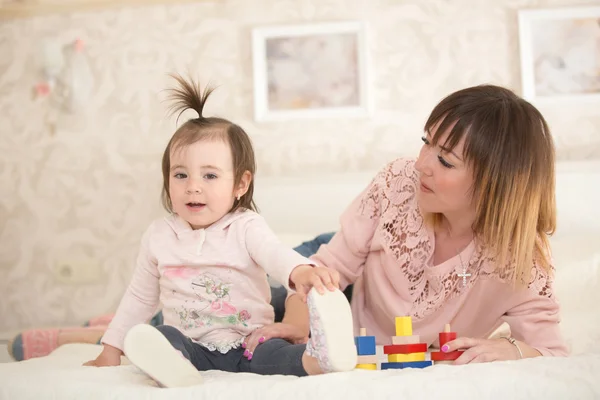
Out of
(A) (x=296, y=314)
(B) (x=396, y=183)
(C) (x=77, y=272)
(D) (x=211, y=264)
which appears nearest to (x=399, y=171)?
(B) (x=396, y=183)

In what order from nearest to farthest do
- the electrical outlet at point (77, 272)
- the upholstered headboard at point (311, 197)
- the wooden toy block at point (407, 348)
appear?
the wooden toy block at point (407, 348)
the upholstered headboard at point (311, 197)
the electrical outlet at point (77, 272)

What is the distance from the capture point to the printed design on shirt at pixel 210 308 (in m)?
1.54

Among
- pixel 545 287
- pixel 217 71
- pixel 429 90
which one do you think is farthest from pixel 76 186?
pixel 545 287

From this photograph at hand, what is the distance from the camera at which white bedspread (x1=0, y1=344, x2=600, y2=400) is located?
1.09 m

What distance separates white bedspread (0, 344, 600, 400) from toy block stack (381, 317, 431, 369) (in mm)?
125

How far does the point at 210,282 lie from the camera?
1558 mm

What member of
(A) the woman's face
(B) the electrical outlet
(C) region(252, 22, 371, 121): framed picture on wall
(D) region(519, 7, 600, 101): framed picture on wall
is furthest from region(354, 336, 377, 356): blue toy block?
(B) the electrical outlet

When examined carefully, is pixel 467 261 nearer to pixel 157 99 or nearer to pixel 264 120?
pixel 264 120

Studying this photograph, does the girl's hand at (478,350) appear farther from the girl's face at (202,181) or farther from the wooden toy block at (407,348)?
the girl's face at (202,181)

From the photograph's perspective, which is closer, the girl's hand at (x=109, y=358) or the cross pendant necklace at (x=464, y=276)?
the girl's hand at (x=109, y=358)

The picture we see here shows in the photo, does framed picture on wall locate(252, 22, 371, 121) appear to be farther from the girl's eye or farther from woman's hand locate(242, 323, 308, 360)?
woman's hand locate(242, 323, 308, 360)

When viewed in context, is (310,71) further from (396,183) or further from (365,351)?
(365,351)

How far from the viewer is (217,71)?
9.61 ft

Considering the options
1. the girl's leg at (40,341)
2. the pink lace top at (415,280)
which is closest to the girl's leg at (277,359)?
the pink lace top at (415,280)
